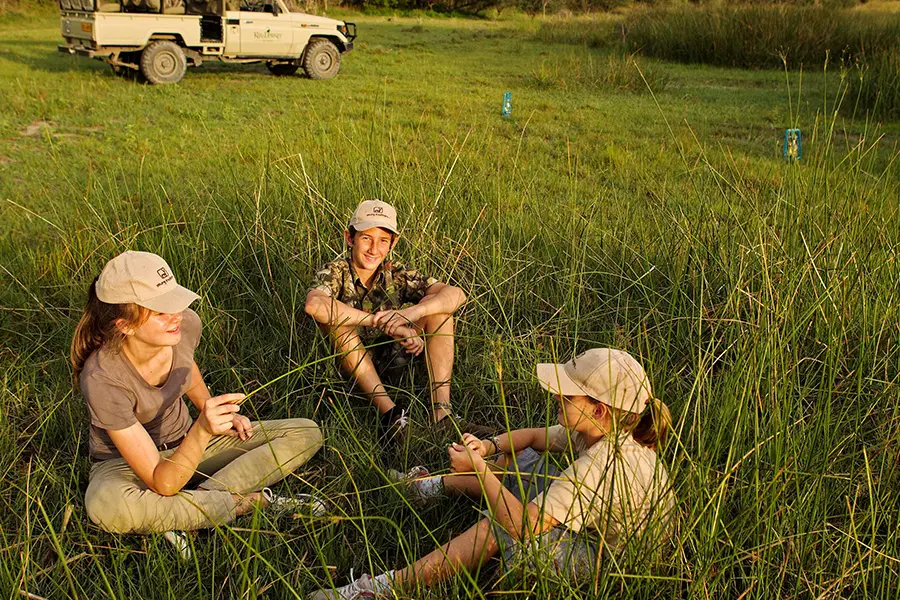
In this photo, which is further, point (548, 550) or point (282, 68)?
point (282, 68)

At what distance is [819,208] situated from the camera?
382cm

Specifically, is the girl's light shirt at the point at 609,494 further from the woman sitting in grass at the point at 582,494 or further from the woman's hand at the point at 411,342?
the woman's hand at the point at 411,342

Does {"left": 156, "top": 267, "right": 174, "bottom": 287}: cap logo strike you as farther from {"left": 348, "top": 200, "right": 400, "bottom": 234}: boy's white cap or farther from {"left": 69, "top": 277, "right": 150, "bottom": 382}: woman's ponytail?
{"left": 348, "top": 200, "right": 400, "bottom": 234}: boy's white cap

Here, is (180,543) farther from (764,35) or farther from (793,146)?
(764,35)

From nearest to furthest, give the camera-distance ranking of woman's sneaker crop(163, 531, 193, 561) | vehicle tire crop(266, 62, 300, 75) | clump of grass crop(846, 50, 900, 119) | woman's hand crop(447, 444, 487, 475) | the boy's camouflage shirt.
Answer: woman's hand crop(447, 444, 487, 475) < woman's sneaker crop(163, 531, 193, 561) < the boy's camouflage shirt < clump of grass crop(846, 50, 900, 119) < vehicle tire crop(266, 62, 300, 75)

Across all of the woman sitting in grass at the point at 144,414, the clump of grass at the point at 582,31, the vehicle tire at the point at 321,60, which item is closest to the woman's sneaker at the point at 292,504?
the woman sitting in grass at the point at 144,414

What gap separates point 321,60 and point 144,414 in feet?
39.2

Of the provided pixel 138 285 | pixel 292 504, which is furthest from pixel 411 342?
pixel 138 285

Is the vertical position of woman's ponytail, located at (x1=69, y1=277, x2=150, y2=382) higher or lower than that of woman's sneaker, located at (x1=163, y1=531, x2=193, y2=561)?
higher

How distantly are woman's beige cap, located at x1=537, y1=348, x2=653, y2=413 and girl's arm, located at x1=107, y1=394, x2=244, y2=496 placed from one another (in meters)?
0.91

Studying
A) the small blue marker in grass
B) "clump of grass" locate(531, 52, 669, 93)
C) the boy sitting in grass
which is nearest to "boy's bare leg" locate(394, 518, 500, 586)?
the boy sitting in grass

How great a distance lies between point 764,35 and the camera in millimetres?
15297

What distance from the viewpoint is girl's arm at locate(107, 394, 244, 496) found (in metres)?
2.36

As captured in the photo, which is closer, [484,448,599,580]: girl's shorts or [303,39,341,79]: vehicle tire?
[484,448,599,580]: girl's shorts
